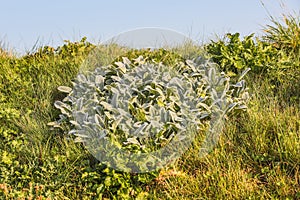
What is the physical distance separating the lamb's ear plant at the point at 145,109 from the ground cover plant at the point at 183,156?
0.14 meters

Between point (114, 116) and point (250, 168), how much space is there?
1.46m

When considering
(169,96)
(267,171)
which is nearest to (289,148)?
(267,171)

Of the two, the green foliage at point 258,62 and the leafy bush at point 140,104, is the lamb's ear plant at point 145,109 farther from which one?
the green foliage at point 258,62

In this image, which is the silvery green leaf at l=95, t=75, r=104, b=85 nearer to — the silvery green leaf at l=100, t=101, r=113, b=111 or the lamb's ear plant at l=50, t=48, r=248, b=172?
the lamb's ear plant at l=50, t=48, r=248, b=172

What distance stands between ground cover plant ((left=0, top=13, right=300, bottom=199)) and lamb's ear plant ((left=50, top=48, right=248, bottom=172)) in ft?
0.44

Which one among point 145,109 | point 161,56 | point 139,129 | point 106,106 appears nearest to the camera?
point 139,129

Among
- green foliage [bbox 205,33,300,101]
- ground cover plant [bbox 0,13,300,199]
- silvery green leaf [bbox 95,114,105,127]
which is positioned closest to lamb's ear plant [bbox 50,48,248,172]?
silvery green leaf [bbox 95,114,105,127]

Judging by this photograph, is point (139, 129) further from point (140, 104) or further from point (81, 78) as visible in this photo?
point (81, 78)

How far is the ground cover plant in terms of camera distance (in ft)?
12.2

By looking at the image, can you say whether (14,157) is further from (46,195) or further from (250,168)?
(250,168)

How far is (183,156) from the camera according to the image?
164 inches

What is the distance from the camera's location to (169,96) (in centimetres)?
448

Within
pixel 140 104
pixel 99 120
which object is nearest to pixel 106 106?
pixel 99 120

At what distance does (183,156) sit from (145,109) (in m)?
0.65
